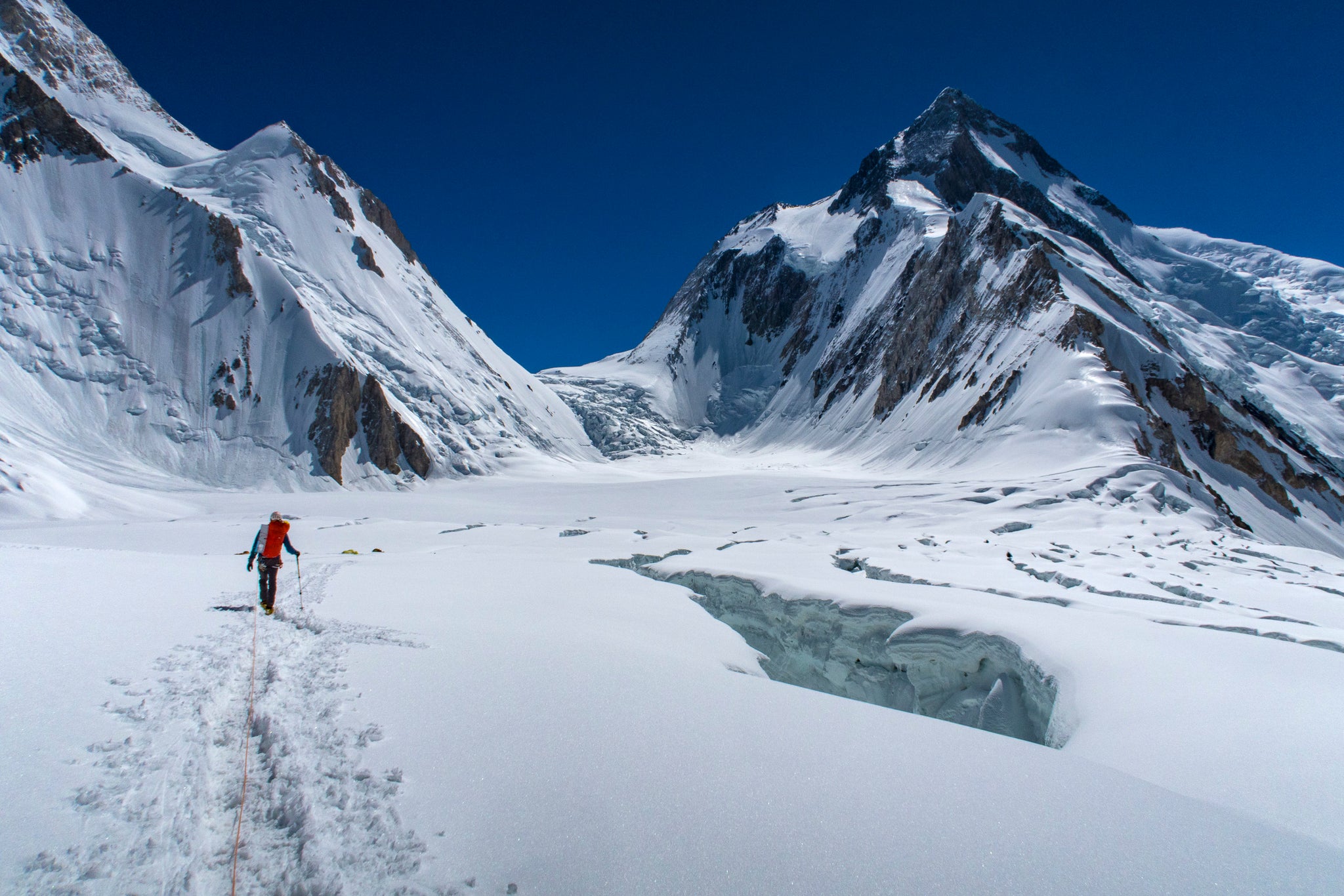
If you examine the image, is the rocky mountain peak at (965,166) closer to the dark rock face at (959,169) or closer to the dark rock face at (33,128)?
the dark rock face at (959,169)

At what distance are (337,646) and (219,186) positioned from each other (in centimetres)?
7723

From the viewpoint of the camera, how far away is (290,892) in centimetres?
264

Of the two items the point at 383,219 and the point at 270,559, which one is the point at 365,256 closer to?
the point at 383,219

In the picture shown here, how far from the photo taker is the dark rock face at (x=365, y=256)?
64562 millimetres

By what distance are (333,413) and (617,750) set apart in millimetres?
50833

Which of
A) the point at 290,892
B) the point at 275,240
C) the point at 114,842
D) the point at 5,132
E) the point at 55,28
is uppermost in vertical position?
the point at 55,28

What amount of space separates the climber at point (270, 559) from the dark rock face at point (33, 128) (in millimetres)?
63557

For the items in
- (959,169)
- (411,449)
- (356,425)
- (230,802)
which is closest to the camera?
(230,802)

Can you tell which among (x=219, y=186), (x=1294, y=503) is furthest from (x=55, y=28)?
(x=1294, y=503)

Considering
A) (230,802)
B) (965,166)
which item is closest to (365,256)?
(230,802)

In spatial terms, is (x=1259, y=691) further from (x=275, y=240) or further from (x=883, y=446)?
(x=275, y=240)

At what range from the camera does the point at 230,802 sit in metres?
3.17

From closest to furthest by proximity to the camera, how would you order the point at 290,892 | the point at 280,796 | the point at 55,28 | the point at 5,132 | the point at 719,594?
the point at 290,892 < the point at 280,796 < the point at 719,594 < the point at 5,132 < the point at 55,28

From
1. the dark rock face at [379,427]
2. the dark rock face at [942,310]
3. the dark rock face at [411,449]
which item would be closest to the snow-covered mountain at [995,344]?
the dark rock face at [942,310]
